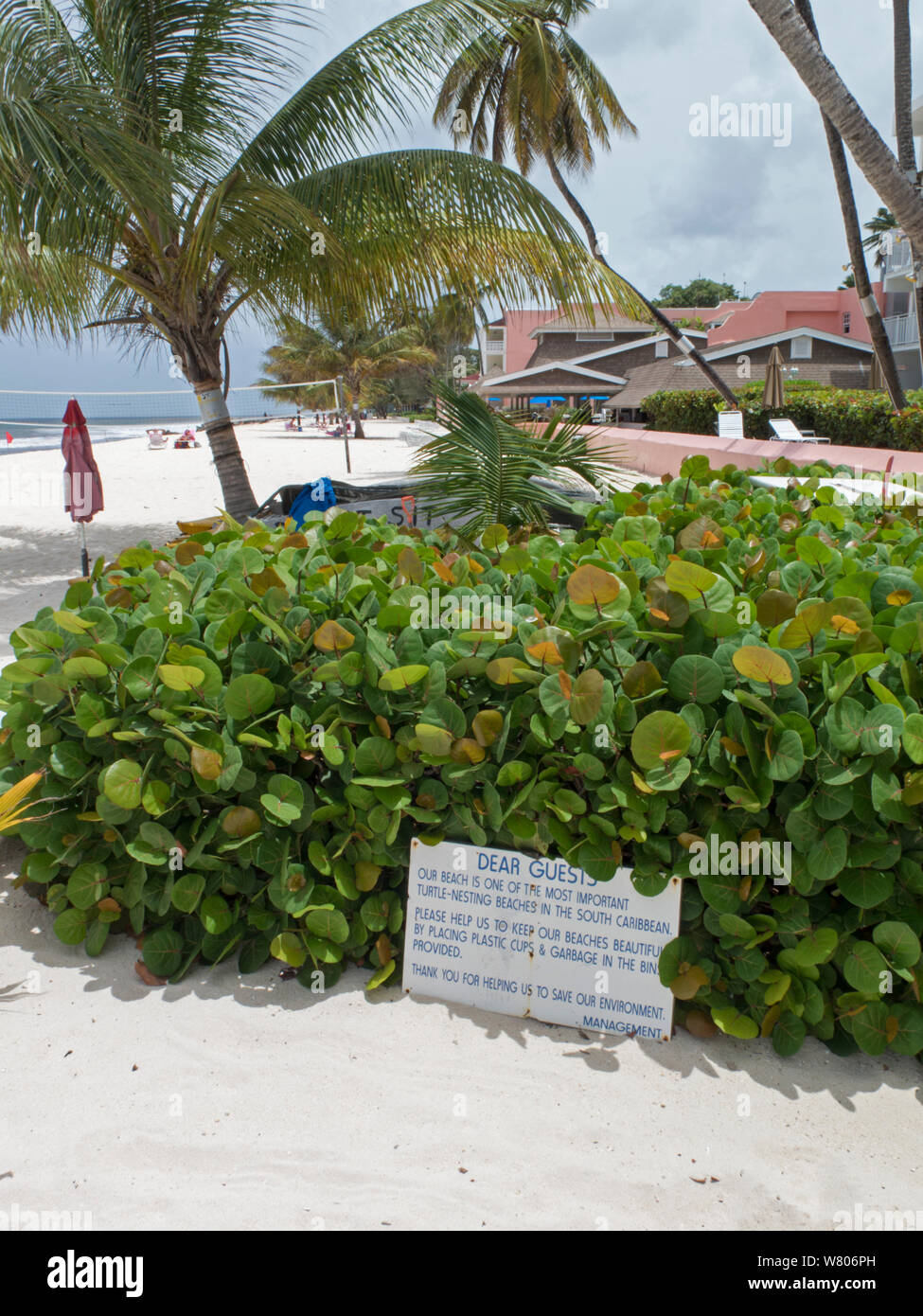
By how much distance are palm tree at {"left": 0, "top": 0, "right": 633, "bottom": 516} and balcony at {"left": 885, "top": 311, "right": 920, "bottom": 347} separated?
1034 inches

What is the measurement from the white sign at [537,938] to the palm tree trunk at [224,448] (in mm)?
9365

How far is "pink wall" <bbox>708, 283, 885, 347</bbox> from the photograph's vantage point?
143ft

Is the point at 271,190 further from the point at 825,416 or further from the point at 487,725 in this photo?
the point at 825,416

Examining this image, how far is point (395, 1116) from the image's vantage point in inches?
82.7

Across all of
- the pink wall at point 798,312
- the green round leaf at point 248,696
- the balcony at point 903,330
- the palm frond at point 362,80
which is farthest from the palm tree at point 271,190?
the pink wall at point 798,312

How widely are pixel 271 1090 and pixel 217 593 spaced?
1403 millimetres

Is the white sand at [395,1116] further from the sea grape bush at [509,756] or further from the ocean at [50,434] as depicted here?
the ocean at [50,434]

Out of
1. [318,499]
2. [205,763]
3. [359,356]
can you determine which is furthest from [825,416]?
[359,356]

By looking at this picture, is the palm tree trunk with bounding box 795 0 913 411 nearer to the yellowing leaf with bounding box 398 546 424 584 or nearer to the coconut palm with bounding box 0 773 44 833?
the yellowing leaf with bounding box 398 546 424 584

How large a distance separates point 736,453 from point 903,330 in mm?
22242

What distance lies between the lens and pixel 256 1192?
6.18 feet

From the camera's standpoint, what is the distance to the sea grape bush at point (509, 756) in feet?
7.05

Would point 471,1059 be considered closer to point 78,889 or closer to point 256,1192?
point 256,1192

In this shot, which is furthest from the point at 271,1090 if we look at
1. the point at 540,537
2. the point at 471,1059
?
the point at 540,537
